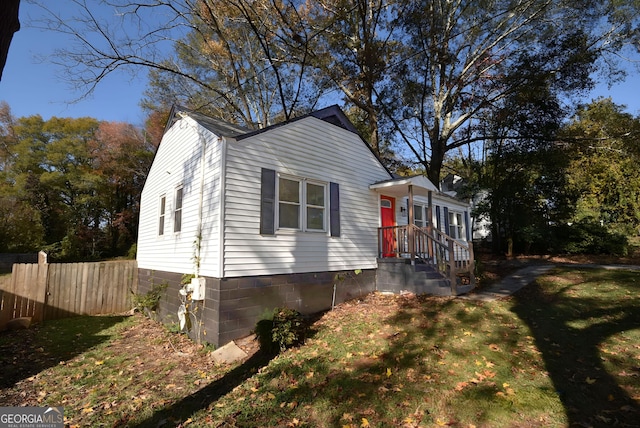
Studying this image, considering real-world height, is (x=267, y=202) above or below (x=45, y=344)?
above

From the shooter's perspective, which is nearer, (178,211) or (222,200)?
(222,200)

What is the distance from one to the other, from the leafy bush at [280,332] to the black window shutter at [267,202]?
1.87 meters

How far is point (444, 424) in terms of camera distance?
10.6 feet

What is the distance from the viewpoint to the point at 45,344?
22.1 feet

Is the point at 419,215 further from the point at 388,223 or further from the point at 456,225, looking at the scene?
the point at 456,225

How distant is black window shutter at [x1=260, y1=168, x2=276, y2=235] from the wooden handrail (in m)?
4.10

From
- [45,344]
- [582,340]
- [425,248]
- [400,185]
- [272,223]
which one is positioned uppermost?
[400,185]

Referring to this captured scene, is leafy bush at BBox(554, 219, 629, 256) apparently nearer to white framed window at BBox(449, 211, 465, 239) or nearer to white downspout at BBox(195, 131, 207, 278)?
white framed window at BBox(449, 211, 465, 239)

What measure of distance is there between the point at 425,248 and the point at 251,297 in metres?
5.18

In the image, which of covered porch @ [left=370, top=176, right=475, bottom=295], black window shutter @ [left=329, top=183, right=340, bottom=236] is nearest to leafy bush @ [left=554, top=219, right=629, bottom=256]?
covered porch @ [left=370, top=176, right=475, bottom=295]

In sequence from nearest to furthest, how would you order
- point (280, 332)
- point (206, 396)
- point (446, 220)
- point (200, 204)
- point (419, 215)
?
point (206, 396)
point (280, 332)
point (200, 204)
point (419, 215)
point (446, 220)

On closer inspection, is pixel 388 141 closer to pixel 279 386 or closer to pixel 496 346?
pixel 496 346

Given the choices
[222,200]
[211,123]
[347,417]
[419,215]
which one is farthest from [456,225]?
[347,417]

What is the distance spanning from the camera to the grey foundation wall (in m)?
5.98
